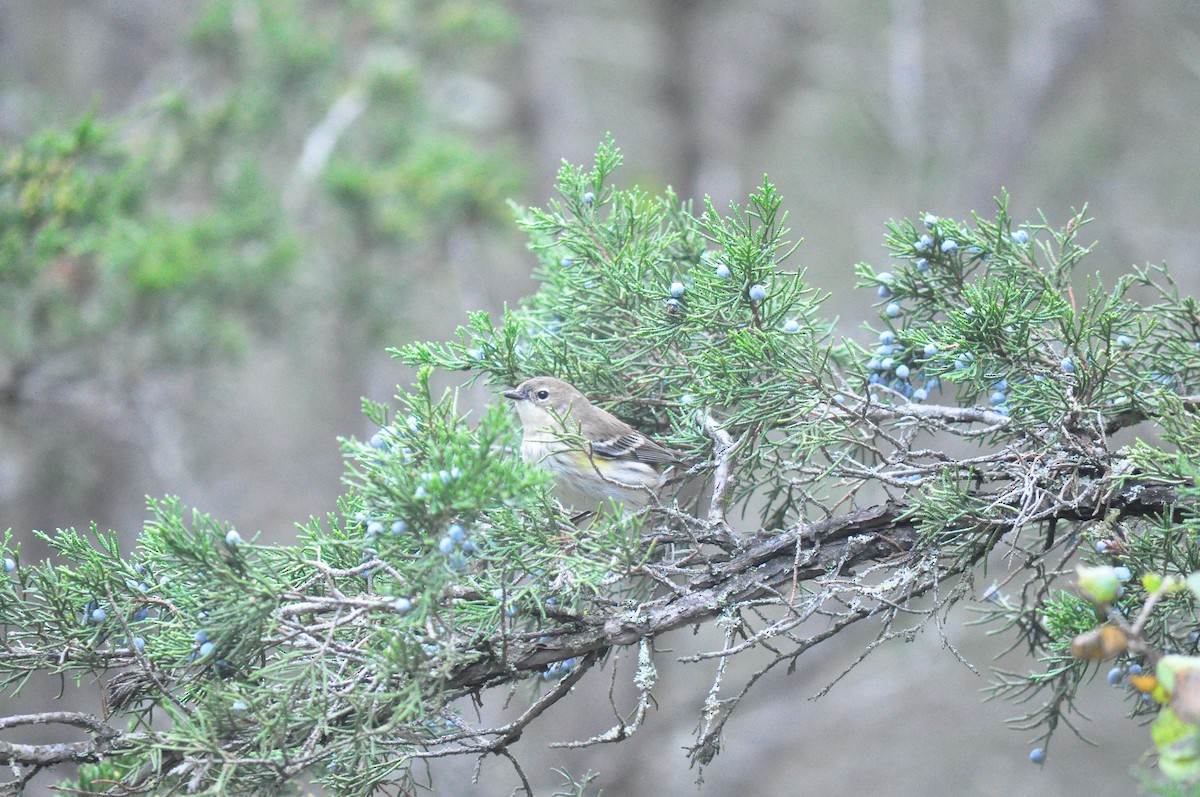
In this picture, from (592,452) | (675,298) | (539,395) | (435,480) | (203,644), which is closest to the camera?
(435,480)

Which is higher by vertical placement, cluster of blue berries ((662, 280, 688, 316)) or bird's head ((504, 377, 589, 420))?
bird's head ((504, 377, 589, 420))

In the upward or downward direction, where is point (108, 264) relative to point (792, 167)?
downward

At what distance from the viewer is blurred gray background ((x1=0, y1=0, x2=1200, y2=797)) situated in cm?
866

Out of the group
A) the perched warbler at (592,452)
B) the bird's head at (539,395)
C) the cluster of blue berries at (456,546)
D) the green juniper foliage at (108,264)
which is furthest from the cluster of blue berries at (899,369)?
the green juniper foliage at (108,264)

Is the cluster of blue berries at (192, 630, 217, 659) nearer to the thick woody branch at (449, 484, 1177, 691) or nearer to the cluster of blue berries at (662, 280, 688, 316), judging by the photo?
the thick woody branch at (449, 484, 1177, 691)

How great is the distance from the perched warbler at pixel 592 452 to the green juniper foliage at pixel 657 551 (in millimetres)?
520

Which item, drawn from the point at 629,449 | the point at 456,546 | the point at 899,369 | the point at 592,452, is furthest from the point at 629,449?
the point at 456,546

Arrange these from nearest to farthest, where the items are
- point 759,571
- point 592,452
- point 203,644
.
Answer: point 203,644 < point 759,571 < point 592,452

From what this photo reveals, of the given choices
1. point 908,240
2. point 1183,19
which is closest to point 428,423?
point 908,240

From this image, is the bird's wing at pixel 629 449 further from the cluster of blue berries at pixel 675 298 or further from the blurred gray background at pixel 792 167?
the blurred gray background at pixel 792 167

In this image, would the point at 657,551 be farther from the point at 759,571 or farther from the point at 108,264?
the point at 108,264

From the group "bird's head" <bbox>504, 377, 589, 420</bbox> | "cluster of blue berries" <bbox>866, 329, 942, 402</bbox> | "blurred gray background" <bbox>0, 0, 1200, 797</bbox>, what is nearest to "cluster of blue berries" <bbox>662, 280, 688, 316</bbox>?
"bird's head" <bbox>504, 377, 589, 420</bbox>

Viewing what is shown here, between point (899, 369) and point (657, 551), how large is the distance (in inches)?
33.0

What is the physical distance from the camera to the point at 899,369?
2.64 meters
